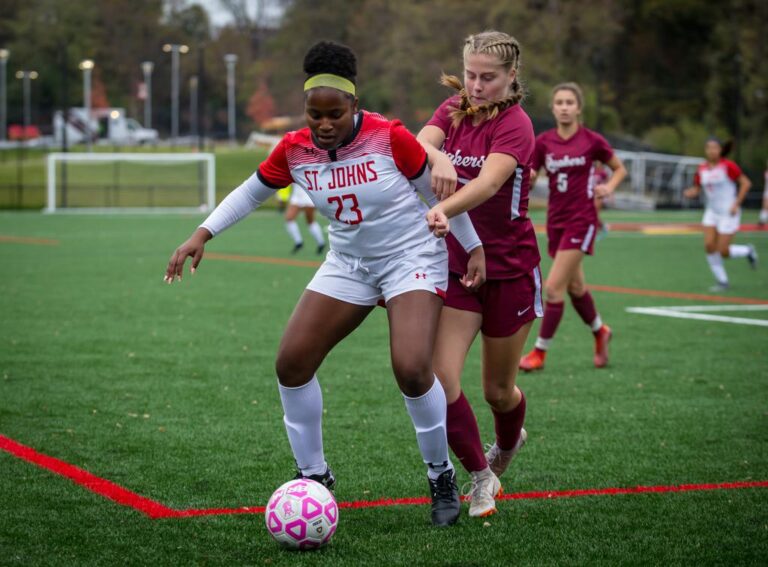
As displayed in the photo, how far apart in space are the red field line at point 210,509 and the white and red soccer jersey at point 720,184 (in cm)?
1170

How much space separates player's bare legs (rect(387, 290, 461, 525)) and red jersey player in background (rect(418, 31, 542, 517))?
7.9 inches

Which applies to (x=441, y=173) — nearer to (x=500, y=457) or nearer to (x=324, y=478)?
(x=324, y=478)

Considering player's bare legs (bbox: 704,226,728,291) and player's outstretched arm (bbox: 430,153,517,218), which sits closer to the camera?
player's outstretched arm (bbox: 430,153,517,218)

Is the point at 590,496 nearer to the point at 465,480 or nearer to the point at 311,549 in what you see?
the point at 465,480

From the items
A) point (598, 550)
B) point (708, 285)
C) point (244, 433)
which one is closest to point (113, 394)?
point (244, 433)

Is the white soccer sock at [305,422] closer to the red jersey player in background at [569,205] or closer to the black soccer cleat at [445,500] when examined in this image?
the black soccer cleat at [445,500]

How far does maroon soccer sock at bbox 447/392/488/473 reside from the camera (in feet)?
17.6

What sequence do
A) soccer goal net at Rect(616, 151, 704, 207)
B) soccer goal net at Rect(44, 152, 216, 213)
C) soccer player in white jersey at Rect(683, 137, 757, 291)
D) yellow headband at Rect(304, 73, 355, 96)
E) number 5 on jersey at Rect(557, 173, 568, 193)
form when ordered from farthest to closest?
1. soccer goal net at Rect(616, 151, 704, 207)
2. soccer goal net at Rect(44, 152, 216, 213)
3. soccer player in white jersey at Rect(683, 137, 757, 291)
4. number 5 on jersey at Rect(557, 173, 568, 193)
5. yellow headband at Rect(304, 73, 355, 96)

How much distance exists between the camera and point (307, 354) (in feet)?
16.8

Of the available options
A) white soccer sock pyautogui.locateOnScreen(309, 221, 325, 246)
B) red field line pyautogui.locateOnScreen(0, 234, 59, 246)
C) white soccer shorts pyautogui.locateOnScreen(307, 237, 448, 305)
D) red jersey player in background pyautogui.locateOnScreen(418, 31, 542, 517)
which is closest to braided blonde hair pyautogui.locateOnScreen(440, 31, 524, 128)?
red jersey player in background pyautogui.locateOnScreen(418, 31, 542, 517)

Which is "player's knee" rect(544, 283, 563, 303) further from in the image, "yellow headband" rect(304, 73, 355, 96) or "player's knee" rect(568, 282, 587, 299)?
"yellow headband" rect(304, 73, 355, 96)

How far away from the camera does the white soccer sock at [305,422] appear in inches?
205

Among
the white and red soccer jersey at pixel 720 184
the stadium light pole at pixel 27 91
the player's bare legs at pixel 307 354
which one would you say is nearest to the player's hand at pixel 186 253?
the player's bare legs at pixel 307 354

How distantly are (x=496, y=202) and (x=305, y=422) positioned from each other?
140 centimetres
